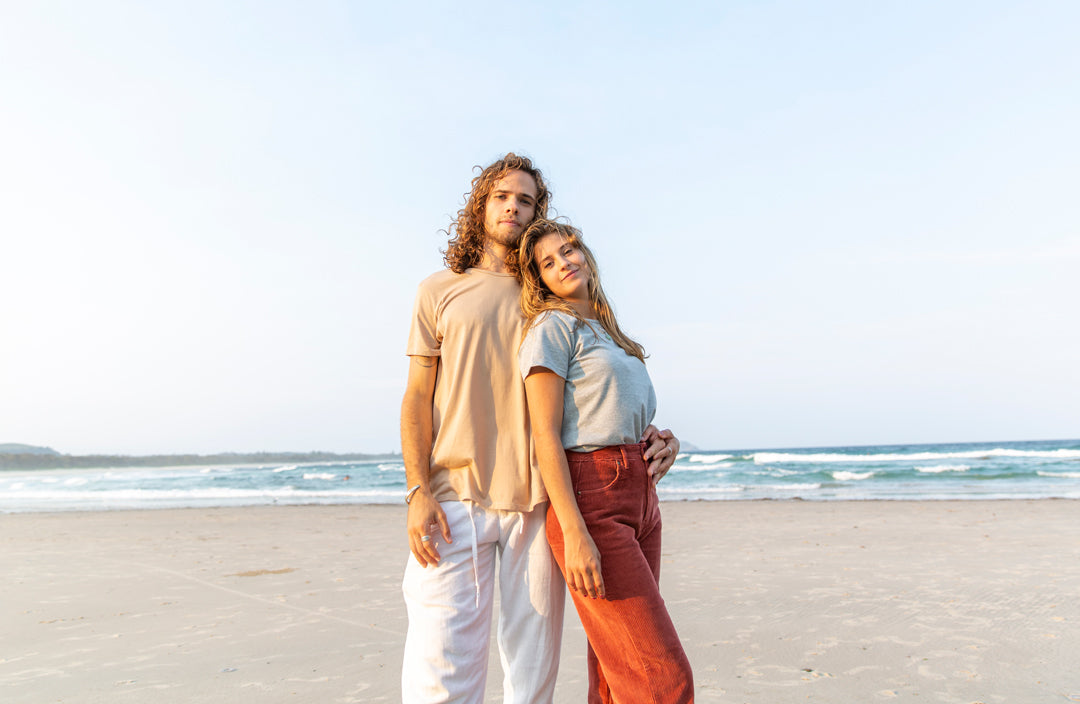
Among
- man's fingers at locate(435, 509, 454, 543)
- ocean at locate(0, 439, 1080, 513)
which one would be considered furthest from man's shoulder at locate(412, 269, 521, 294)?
ocean at locate(0, 439, 1080, 513)

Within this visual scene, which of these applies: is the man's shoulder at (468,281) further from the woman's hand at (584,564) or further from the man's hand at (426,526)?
the woman's hand at (584,564)

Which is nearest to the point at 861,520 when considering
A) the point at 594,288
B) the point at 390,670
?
the point at 390,670

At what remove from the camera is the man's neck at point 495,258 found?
2230mm

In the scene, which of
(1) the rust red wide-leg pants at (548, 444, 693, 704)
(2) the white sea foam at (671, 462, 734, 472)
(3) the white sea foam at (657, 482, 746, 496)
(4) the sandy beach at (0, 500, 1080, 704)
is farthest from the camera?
(2) the white sea foam at (671, 462, 734, 472)

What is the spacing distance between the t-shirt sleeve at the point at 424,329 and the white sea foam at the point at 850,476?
2147 centimetres

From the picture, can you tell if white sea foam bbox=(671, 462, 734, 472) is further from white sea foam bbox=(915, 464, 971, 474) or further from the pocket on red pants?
the pocket on red pants

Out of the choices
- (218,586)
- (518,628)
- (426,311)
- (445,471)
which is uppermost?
(426,311)

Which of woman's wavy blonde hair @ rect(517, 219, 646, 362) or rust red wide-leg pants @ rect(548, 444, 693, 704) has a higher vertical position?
woman's wavy blonde hair @ rect(517, 219, 646, 362)

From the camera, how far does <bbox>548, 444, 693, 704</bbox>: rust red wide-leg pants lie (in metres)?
1.81

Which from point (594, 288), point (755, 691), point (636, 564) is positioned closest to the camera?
point (636, 564)

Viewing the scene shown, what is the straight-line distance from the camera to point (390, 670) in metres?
3.55

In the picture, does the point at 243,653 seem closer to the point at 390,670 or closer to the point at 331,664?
the point at 331,664

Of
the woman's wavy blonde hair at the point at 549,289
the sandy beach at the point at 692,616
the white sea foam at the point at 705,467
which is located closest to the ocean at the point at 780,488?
the white sea foam at the point at 705,467

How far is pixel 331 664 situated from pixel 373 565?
303cm
